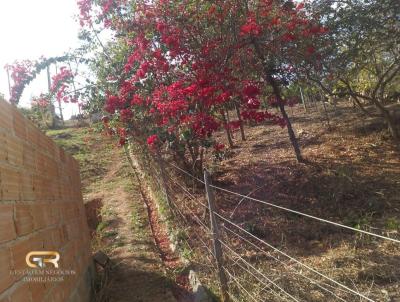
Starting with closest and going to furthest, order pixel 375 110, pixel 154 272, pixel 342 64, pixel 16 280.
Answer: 1. pixel 16 280
2. pixel 154 272
3. pixel 342 64
4. pixel 375 110

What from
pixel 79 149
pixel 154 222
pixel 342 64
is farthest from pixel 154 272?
pixel 79 149

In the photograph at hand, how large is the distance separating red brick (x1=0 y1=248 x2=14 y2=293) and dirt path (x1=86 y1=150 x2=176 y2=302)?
339 centimetres

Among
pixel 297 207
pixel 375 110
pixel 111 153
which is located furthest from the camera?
pixel 111 153

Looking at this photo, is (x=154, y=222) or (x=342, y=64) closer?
(x=154, y=222)

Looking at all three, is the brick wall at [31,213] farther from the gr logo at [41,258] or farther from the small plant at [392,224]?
the small plant at [392,224]

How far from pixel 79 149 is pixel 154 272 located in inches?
599

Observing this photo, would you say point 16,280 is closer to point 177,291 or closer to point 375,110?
point 177,291

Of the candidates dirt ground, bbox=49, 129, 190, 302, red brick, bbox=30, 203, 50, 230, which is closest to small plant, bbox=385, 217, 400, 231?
dirt ground, bbox=49, 129, 190, 302

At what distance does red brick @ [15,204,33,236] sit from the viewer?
8.24 ft

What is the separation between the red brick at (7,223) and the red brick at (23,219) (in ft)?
0.30

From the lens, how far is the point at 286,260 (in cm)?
591

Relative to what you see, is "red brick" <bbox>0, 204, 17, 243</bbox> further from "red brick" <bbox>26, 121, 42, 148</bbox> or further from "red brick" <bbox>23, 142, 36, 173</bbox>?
"red brick" <bbox>26, 121, 42, 148</bbox>

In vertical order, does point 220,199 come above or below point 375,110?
below

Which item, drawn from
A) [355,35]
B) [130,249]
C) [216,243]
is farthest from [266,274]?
[355,35]
